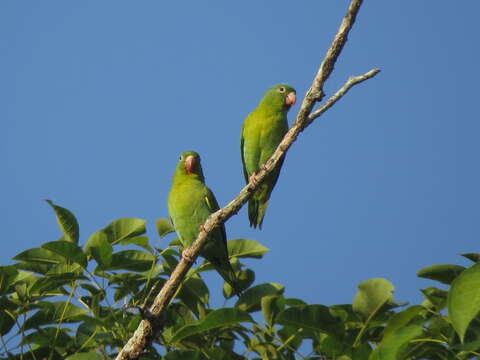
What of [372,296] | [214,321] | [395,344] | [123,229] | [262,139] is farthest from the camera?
[262,139]

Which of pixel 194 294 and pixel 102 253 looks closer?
pixel 102 253

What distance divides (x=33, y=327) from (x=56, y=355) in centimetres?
21

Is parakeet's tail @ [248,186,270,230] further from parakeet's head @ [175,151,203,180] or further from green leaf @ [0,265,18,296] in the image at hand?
green leaf @ [0,265,18,296]

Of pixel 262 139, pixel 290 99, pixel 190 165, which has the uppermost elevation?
pixel 290 99

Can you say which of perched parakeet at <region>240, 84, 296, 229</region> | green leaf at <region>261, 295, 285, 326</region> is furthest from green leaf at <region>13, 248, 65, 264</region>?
perched parakeet at <region>240, 84, 296, 229</region>

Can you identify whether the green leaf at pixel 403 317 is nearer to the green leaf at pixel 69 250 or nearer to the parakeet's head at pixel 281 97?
the green leaf at pixel 69 250

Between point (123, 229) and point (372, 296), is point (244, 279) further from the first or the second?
point (372, 296)

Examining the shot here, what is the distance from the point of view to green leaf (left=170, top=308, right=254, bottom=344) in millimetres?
2584

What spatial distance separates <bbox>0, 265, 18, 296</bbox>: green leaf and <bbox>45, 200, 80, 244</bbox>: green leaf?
352 millimetres

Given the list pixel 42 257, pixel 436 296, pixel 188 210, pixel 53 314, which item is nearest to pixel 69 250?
pixel 42 257

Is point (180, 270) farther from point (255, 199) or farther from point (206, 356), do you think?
point (255, 199)

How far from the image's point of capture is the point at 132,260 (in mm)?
3309

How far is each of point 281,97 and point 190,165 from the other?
1390mm

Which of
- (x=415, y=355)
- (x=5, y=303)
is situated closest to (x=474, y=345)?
→ (x=415, y=355)
